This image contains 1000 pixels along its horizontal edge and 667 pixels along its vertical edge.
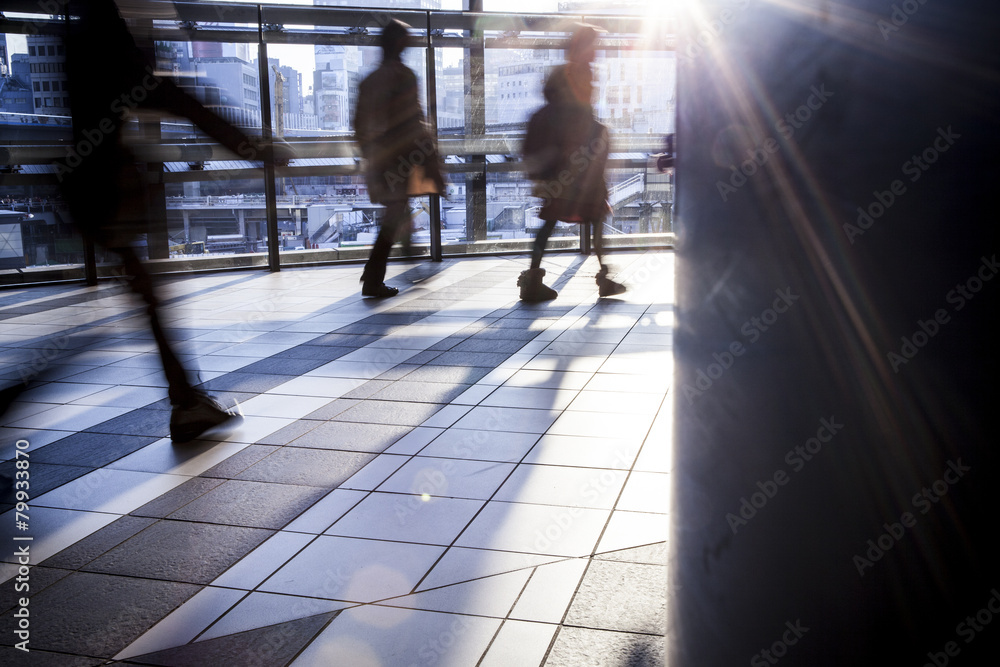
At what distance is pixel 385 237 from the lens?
7.32 metres

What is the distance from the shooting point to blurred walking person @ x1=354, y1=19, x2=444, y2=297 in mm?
7148

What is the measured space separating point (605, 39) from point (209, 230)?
529 cm

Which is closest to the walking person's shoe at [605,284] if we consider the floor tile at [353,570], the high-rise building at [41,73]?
the high-rise building at [41,73]

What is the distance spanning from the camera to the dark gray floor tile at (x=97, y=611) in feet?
6.79

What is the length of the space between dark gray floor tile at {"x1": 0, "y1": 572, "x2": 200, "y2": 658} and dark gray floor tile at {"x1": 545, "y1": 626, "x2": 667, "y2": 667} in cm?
105

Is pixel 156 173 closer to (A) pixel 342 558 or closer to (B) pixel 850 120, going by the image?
(A) pixel 342 558

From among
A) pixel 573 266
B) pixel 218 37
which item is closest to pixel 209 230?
pixel 218 37

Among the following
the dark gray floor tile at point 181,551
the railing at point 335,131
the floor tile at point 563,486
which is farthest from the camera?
the railing at point 335,131

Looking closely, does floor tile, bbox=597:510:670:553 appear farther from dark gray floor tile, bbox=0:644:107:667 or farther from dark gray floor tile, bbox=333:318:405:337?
dark gray floor tile, bbox=333:318:405:337

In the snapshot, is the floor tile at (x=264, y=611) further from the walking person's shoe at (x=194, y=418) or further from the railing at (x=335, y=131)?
the railing at (x=335, y=131)

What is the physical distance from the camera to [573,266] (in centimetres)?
951

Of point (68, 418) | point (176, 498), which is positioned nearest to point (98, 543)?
point (176, 498)

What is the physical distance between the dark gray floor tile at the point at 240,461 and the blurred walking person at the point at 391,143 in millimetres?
3979

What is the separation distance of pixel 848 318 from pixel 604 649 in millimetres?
1472
